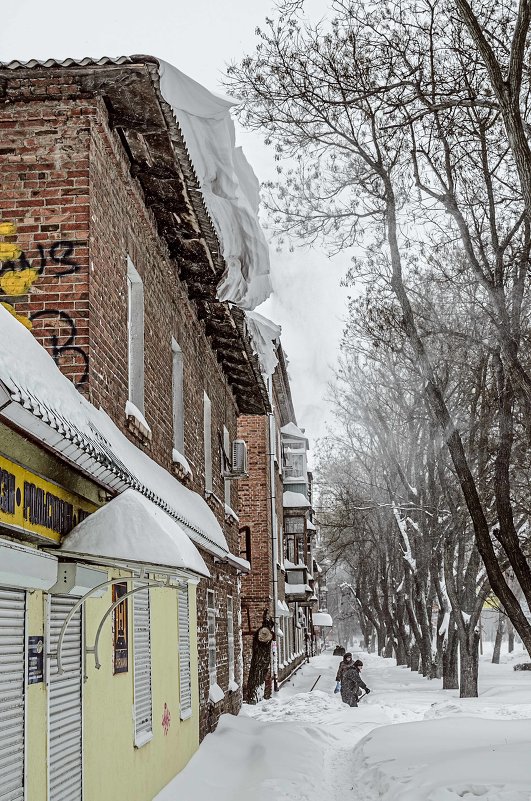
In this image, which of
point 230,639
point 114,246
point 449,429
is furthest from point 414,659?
Result: point 114,246

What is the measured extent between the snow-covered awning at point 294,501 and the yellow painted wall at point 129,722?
27.8 m

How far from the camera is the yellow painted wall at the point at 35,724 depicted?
17.2 feet

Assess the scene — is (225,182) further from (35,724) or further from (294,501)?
(294,501)

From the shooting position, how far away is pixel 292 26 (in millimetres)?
10453

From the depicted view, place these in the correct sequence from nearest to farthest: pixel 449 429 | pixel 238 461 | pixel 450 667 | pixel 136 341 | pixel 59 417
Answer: pixel 59 417 → pixel 136 341 → pixel 449 429 → pixel 238 461 → pixel 450 667

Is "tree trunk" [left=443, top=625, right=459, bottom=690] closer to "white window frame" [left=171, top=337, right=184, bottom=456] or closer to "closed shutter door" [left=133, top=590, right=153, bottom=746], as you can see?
"white window frame" [left=171, top=337, right=184, bottom=456]

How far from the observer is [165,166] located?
29.0 ft

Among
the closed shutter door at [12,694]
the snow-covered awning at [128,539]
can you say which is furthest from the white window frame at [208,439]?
the closed shutter door at [12,694]

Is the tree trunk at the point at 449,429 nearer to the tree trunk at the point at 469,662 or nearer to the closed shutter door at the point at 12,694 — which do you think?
the closed shutter door at the point at 12,694

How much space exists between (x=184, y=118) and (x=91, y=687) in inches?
201

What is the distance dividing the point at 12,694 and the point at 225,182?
19.7ft

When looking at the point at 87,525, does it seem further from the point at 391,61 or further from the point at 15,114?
the point at 391,61

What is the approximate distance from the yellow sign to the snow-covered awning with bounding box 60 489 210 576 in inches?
6.3

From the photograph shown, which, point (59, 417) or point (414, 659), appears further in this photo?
point (414, 659)
